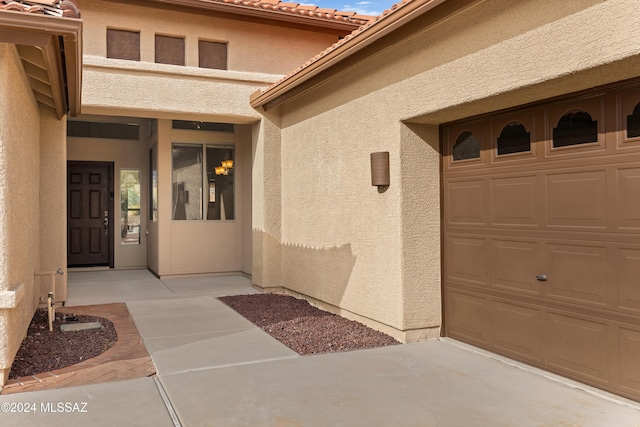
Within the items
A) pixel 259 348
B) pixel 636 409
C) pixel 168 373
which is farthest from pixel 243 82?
pixel 636 409

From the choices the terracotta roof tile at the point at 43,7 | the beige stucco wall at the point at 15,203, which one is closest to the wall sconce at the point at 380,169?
the terracotta roof tile at the point at 43,7

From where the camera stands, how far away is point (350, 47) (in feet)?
20.4

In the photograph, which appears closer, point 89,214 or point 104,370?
point 104,370

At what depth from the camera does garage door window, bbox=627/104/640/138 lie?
156 inches

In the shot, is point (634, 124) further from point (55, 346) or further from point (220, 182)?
point (220, 182)

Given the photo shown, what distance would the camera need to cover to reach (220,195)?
470 inches

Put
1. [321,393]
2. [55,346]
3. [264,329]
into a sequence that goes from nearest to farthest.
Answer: [321,393] → [55,346] → [264,329]

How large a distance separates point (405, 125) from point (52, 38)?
11.8 feet

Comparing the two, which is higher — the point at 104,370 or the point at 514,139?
the point at 514,139

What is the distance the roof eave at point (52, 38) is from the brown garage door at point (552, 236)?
394 cm

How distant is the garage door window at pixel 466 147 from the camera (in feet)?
18.4

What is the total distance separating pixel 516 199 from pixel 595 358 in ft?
5.13

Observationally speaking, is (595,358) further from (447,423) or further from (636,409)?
(447,423)

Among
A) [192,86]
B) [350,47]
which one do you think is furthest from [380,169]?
[192,86]
